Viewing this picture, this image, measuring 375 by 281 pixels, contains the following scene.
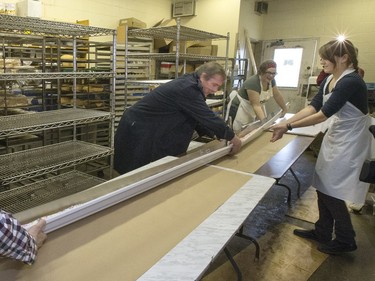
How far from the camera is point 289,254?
2158 mm

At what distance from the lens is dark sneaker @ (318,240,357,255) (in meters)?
2.12

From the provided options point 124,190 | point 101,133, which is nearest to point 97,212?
point 124,190

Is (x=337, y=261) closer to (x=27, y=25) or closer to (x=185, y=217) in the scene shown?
(x=185, y=217)

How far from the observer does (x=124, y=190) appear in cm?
131

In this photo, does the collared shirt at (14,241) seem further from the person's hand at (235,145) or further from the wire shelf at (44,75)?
the person's hand at (235,145)

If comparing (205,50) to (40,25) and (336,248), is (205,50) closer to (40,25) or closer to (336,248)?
(40,25)

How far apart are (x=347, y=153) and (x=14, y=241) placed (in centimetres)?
190

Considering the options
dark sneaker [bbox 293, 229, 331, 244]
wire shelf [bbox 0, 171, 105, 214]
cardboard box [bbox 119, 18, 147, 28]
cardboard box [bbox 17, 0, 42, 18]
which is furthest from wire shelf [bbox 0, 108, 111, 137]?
cardboard box [bbox 119, 18, 147, 28]

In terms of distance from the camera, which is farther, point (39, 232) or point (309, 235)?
point (309, 235)

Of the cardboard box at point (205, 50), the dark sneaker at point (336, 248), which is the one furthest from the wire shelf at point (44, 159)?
→ the cardboard box at point (205, 50)

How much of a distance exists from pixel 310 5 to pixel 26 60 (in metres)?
5.15

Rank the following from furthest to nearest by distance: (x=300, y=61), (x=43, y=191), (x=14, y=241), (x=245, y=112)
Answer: (x=300, y=61)
(x=245, y=112)
(x=43, y=191)
(x=14, y=241)

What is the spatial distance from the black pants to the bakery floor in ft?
0.58

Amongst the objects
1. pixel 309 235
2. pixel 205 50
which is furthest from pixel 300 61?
pixel 309 235
